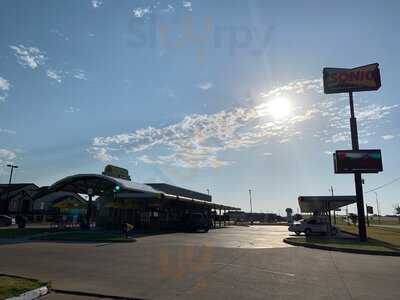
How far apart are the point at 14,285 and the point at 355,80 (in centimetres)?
3087

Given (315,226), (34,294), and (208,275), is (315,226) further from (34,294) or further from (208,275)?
(34,294)

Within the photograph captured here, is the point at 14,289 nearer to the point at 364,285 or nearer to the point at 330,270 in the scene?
the point at 364,285

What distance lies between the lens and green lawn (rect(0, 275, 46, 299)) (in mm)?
7867

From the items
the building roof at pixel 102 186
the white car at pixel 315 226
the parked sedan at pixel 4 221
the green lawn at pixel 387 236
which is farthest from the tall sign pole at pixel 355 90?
the parked sedan at pixel 4 221

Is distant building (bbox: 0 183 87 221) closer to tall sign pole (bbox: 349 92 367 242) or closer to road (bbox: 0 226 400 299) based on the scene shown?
tall sign pole (bbox: 349 92 367 242)

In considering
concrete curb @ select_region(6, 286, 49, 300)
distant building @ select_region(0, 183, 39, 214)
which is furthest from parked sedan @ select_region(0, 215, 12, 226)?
concrete curb @ select_region(6, 286, 49, 300)

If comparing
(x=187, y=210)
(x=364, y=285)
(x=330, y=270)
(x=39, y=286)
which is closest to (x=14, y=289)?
(x=39, y=286)

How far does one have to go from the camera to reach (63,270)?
11.9 m

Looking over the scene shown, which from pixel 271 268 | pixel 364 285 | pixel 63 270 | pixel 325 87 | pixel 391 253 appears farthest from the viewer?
pixel 325 87

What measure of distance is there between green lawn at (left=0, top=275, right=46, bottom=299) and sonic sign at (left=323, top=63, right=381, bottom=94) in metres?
29.5

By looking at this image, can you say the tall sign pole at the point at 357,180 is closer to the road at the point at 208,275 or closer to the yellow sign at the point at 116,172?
the road at the point at 208,275

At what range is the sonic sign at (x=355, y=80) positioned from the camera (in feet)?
105

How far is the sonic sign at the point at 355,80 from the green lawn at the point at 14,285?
1163 inches

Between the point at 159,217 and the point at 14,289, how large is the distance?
4036cm
